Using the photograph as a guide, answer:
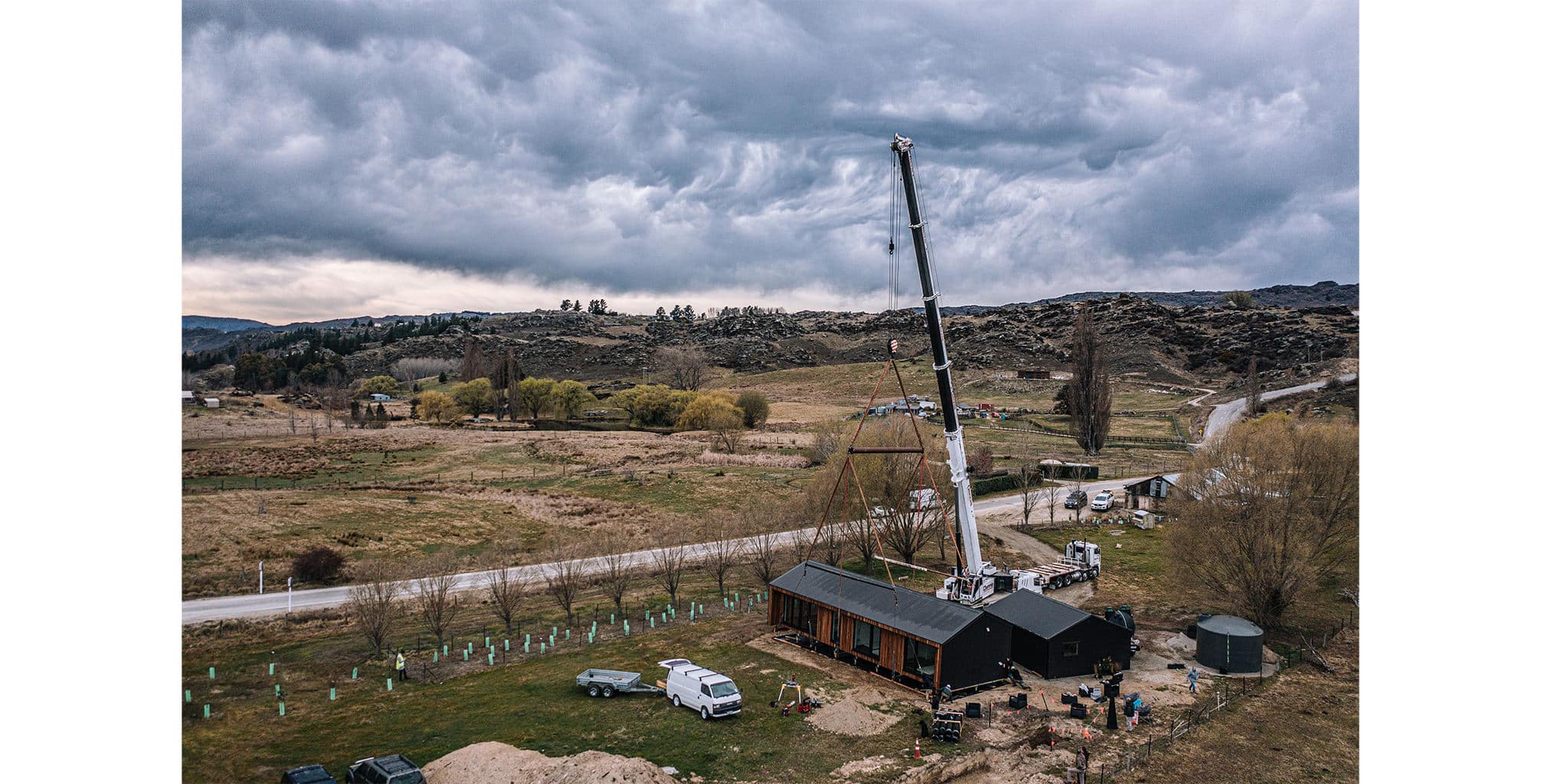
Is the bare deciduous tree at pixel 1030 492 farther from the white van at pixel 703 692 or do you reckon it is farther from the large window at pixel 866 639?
the white van at pixel 703 692

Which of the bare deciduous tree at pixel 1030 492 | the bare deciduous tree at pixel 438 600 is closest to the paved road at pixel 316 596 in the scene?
the bare deciduous tree at pixel 438 600

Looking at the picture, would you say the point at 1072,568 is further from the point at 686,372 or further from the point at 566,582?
the point at 686,372

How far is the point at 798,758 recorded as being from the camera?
22.4 meters

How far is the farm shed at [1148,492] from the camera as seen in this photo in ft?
219

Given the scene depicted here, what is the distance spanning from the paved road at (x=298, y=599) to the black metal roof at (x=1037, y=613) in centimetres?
1852

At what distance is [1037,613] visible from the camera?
103 ft

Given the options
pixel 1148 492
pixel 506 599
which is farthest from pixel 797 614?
pixel 1148 492

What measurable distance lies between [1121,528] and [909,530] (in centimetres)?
2172

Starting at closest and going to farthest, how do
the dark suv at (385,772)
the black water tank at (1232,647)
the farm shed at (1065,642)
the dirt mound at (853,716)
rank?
the dark suv at (385,772) → the dirt mound at (853,716) → the farm shed at (1065,642) → the black water tank at (1232,647)

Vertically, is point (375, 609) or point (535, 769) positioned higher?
point (375, 609)

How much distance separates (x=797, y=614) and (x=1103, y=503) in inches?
1553
